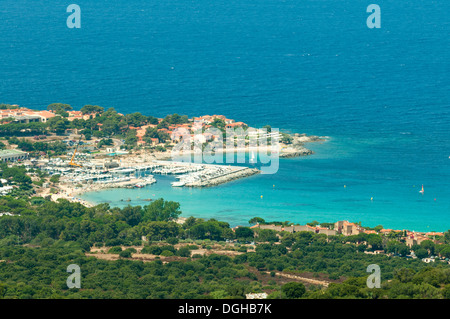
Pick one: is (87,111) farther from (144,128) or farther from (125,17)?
(125,17)

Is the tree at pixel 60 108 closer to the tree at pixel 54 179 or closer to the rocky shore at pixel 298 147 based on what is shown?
the tree at pixel 54 179

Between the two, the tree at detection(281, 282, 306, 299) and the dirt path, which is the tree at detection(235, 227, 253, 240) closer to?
the dirt path

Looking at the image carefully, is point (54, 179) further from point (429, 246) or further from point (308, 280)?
point (308, 280)

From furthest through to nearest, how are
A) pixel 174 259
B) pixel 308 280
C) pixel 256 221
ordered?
1. pixel 256 221
2. pixel 174 259
3. pixel 308 280

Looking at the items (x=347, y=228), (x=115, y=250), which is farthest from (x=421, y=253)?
(x=115, y=250)

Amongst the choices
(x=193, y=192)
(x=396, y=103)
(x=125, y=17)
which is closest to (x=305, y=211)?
(x=193, y=192)

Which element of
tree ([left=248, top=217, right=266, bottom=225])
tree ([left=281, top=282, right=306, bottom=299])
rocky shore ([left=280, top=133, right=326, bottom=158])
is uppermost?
rocky shore ([left=280, top=133, right=326, bottom=158])

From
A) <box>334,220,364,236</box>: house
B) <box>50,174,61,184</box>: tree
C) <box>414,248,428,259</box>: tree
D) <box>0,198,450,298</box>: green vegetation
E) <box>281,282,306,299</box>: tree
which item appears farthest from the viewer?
<box>50,174,61,184</box>: tree

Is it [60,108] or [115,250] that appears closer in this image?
[115,250]

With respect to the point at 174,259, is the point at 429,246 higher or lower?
higher

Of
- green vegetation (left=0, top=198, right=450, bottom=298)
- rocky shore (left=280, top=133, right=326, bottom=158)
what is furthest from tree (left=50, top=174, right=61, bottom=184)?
rocky shore (left=280, top=133, right=326, bottom=158)

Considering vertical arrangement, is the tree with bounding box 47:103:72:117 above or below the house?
above

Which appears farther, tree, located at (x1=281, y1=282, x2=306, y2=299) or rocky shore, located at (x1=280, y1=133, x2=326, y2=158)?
rocky shore, located at (x1=280, y1=133, x2=326, y2=158)
